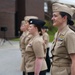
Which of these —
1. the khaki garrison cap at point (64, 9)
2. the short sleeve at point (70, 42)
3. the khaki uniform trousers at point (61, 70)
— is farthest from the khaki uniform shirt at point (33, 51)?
the short sleeve at point (70, 42)

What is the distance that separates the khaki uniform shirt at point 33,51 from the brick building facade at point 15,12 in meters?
30.8

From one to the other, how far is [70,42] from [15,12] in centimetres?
3680

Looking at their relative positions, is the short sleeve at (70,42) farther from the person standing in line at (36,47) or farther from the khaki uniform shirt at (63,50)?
the person standing in line at (36,47)

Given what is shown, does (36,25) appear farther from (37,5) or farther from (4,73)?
(37,5)

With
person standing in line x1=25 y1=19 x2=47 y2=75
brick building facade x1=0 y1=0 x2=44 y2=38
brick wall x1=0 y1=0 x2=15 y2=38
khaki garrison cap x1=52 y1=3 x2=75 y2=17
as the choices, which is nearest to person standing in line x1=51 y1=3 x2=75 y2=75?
khaki garrison cap x1=52 y1=3 x2=75 y2=17

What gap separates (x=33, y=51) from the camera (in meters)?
5.65

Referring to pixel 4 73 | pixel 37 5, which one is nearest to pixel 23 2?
pixel 37 5

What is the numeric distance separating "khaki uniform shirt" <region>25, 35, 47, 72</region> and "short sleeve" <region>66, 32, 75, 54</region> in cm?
139

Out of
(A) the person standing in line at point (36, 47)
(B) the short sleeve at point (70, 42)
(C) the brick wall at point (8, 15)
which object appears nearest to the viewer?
(B) the short sleeve at point (70, 42)

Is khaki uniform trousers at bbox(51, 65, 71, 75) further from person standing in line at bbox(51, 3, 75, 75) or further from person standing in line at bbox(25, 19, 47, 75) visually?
person standing in line at bbox(25, 19, 47, 75)

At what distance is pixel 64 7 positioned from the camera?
4.24m

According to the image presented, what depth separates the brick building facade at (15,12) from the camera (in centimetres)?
3834

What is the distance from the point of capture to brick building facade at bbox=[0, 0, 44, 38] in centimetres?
3834

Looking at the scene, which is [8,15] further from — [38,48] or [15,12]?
[38,48]
